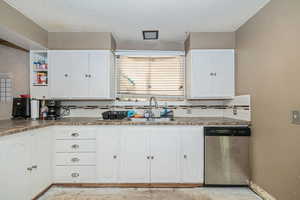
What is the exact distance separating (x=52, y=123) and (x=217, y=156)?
229 centimetres

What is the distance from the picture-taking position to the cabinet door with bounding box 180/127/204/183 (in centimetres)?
274

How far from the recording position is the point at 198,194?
101 inches

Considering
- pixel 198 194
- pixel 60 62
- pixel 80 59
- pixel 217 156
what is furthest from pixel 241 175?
pixel 60 62

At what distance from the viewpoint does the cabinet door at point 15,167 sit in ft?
5.99

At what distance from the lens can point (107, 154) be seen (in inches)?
109

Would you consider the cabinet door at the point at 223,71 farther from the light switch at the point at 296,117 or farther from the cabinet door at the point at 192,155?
the light switch at the point at 296,117

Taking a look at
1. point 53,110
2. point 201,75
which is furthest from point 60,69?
point 201,75

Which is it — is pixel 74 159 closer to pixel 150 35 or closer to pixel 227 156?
pixel 227 156

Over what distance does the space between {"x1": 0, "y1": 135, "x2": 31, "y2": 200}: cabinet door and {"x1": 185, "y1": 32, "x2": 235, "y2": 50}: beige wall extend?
2658mm

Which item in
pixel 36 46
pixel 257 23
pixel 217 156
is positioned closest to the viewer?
pixel 257 23

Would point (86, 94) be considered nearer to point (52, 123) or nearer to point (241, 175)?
point (52, 123)

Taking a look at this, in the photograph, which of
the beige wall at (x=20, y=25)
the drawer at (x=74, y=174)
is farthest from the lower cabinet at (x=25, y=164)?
the beige wall at (x=20, y=25)

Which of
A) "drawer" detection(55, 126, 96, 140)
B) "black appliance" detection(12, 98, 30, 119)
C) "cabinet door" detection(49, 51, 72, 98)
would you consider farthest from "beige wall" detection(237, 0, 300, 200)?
"black appliance" detection(12, 98, 30, 119)

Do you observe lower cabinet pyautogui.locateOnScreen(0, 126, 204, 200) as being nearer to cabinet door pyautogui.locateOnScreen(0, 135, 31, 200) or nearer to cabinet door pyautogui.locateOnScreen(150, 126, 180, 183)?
cabinet door pyautogui.locateOnScreen(150, 126, 180, 183)
